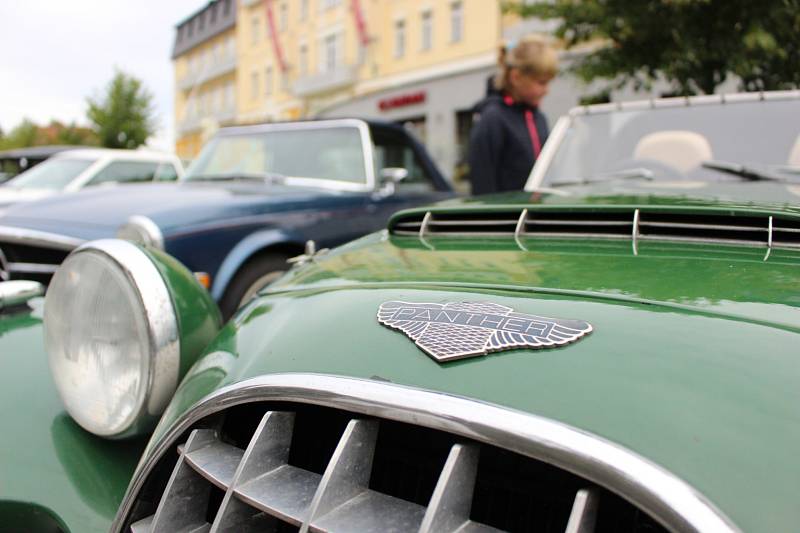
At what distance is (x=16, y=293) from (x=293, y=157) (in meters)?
2.84

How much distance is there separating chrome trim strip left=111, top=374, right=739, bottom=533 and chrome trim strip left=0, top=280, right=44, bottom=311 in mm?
1203

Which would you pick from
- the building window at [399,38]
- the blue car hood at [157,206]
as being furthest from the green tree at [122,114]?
the blue car hood at [157,206]

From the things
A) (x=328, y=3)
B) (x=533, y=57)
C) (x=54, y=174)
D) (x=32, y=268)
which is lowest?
(x=32, y=268)

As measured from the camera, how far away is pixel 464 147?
737 inches

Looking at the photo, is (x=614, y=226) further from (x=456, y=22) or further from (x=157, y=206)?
(x=456, y=22)

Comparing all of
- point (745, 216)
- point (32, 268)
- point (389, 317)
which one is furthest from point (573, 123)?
point (32, 268)

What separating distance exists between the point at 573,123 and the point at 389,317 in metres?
2.11

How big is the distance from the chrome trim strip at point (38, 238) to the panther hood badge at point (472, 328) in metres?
2.57

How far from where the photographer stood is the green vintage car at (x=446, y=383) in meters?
0.75

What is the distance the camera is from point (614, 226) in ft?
4.71

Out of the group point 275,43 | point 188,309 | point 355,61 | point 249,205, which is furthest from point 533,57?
point 275,43

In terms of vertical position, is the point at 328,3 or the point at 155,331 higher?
the point at 328,3

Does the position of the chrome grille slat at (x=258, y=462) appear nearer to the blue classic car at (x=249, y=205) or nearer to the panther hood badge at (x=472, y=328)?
the panther hood badge at (x=472, y=328)

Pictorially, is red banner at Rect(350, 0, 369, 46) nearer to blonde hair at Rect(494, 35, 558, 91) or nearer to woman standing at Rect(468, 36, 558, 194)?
woman standing at Rect(468, 36, 558, 194)
